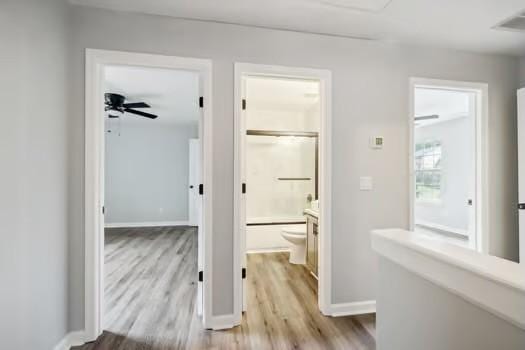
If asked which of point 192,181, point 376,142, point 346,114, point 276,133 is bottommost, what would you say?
point 192,181

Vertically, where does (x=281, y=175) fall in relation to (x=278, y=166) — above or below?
below

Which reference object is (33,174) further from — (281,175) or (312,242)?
(281,175)

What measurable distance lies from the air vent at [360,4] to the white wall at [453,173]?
161 inches

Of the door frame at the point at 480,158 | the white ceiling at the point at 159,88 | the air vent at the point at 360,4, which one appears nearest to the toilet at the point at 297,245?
the door frame at the point at 480,158

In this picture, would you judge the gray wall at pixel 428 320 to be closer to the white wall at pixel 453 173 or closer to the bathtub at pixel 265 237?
the bathtub at pixel 265 237

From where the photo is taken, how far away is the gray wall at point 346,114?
193 centimetres

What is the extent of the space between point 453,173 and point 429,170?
598mm

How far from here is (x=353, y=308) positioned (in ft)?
7.50

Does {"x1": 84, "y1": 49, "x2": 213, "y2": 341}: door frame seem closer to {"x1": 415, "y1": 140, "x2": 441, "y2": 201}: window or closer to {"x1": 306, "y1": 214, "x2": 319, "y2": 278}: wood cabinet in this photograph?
{"x1": 306, "y1": 214, "x2": 319, "y2": 278}: wood cabinet

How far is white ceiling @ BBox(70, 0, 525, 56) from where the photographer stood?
186cm

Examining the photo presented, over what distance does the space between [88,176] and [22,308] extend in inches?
34.2

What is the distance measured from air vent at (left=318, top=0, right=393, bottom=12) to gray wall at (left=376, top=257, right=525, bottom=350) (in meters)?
1.72

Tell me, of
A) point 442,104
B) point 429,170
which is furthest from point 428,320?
point 429,170

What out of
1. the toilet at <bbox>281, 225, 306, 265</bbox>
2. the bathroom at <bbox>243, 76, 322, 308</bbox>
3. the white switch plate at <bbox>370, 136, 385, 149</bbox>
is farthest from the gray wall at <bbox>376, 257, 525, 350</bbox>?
the bathroom at <bbox>243, 76, 322, 308</bbox>
